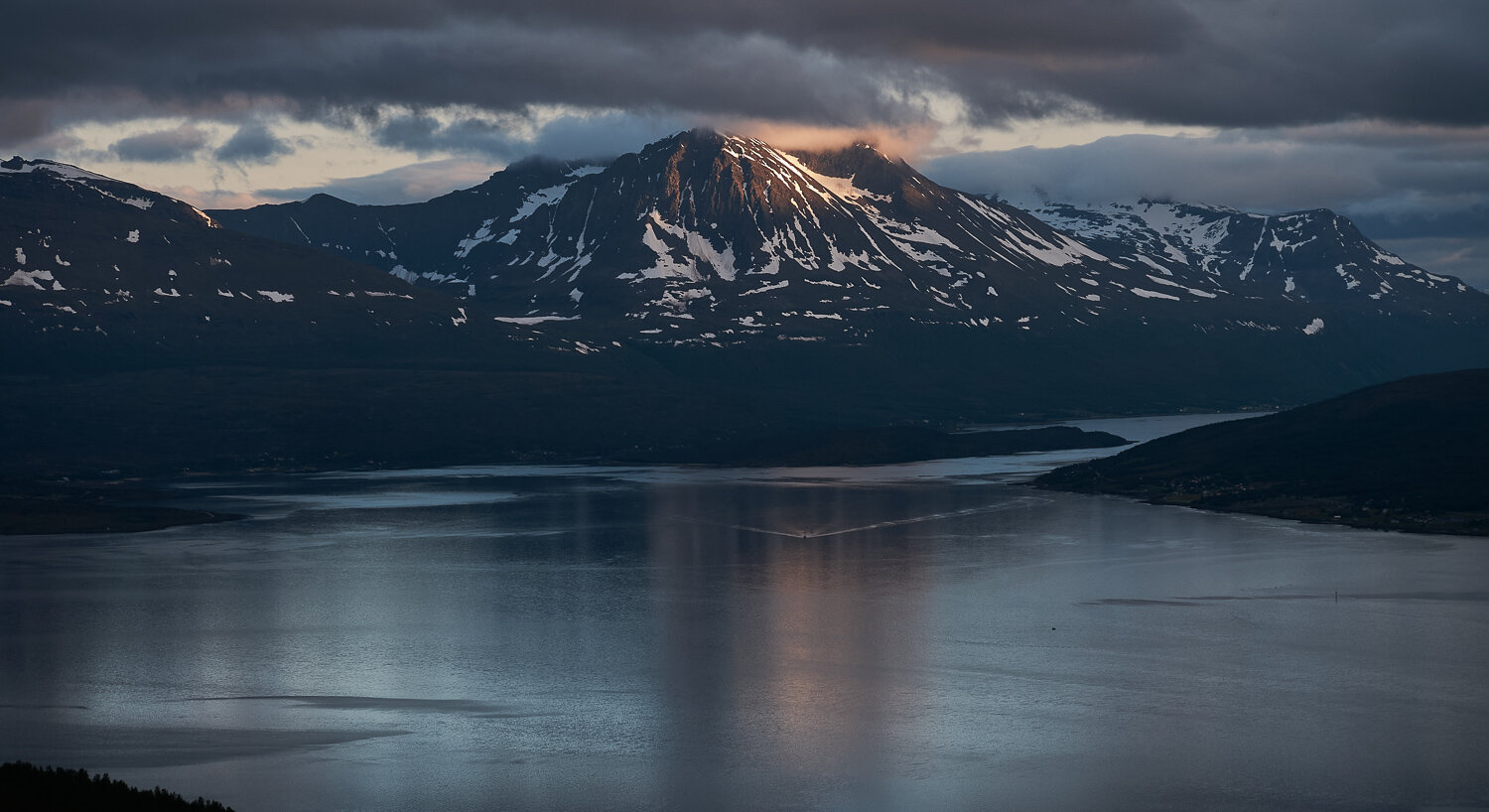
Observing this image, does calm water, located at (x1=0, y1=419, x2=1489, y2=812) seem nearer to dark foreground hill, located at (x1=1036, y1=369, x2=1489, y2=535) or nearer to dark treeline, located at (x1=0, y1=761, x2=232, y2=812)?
dark treeline, located at (x1=0, y1=761, x2=232, y2=812)

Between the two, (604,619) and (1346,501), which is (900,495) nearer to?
(1346,501)

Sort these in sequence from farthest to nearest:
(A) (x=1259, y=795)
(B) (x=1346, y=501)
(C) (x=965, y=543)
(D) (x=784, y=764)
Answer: (B) (x=1346, y=501) → (C) (x=965, y=543) → (D) (x=784, y=764) → (A) (x=1259, y=795)

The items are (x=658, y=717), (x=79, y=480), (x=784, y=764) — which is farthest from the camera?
(x=79, y=480)

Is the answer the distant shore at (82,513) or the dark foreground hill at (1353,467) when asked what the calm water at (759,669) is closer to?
the distant shore at (82,513)

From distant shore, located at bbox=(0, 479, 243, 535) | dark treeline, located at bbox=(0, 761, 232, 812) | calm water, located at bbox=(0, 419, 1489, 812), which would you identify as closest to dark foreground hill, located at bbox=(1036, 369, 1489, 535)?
calm water, located at bbox=(0, 419, 1489, 812)

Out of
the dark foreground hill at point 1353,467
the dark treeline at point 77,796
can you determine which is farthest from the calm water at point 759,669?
the dark foreground hill at point 1353,467

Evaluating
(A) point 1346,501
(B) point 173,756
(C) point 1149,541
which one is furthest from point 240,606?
(A) point 1346,501
